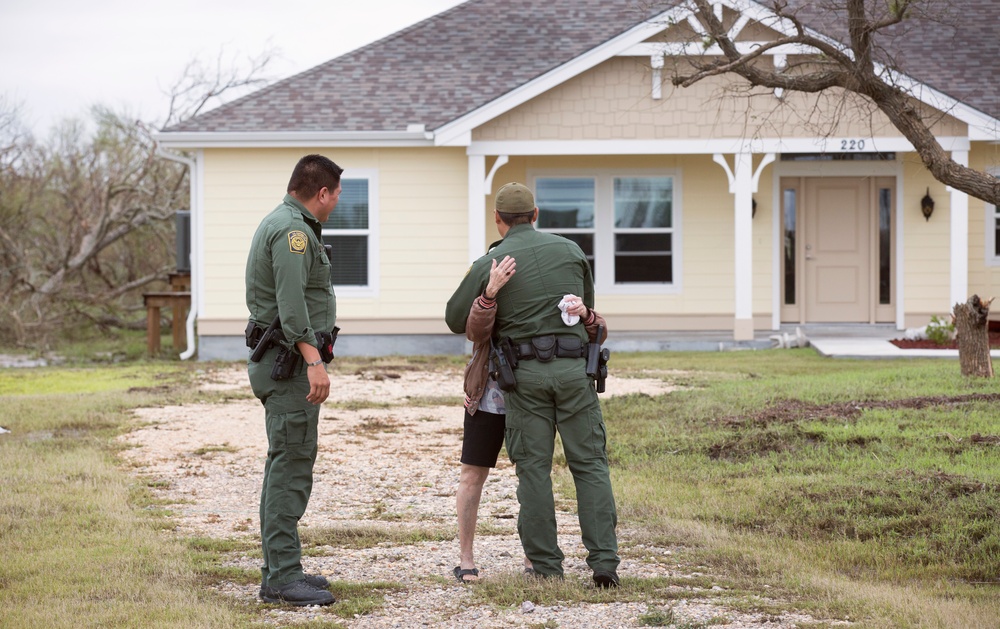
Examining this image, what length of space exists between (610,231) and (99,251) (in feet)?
33.9

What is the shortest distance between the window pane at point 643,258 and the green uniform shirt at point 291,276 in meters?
13.5

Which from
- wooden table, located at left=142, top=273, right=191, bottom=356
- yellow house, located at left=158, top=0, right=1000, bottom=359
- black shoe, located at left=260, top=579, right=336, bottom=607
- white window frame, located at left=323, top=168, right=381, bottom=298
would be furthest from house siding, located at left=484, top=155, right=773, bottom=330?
black shoe, located at left=260, top=579, right=336, bottom=607

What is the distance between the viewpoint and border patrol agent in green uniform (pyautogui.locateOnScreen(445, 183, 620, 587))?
544 cm

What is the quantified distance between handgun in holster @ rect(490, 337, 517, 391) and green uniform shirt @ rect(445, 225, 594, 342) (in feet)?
0.23

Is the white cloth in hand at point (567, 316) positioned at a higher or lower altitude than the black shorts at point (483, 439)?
higher

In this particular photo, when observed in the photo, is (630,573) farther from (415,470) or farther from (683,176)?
(683,176)

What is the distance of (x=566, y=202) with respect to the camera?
18.9m

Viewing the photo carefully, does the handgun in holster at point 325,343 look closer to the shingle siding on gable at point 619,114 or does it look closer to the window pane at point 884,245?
the shingle siding on gable at point 619,114

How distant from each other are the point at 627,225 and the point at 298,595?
1417 centimetres

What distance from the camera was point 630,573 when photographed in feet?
18.9

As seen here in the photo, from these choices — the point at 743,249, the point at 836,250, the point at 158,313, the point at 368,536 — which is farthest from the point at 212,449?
the point at 836,250

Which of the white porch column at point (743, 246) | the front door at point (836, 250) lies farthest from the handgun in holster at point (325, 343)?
the front door at point (836, 250)

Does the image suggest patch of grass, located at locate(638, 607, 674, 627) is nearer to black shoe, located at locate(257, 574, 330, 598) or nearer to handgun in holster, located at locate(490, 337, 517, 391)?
handgun in holster, located at locate(490, 337, 517, 391)

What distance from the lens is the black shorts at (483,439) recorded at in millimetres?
5582
